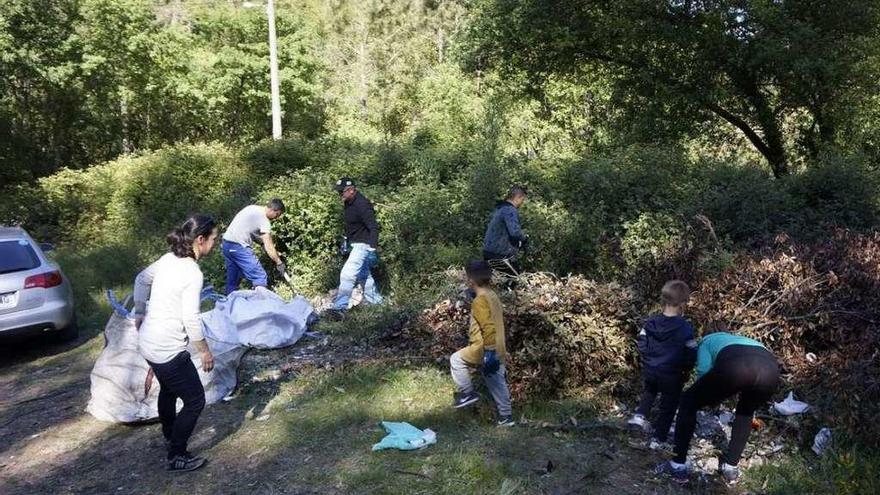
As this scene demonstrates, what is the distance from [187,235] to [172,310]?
502mm

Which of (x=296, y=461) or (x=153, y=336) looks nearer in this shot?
(x=153, y=336)

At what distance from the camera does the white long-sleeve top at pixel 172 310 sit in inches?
161

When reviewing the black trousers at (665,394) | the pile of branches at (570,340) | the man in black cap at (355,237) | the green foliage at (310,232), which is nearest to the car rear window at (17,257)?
the green foliage at (310,232)

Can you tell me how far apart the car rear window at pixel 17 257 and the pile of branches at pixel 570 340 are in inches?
219

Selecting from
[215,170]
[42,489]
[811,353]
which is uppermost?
[215,170]

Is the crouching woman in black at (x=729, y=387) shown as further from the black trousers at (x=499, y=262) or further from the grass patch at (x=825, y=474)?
the black trousers at (x=499, y=262)

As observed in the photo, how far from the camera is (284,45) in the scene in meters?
24.8

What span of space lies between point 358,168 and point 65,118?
16.7 meters

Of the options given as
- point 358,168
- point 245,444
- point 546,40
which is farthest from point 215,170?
point 245,444

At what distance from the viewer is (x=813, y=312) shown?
17.3ft

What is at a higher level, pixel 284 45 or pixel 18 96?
pixel 284 45

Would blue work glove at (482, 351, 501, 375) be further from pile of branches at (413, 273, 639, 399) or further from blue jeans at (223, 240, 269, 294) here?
blue jeans at (223, 240, 269, 294)

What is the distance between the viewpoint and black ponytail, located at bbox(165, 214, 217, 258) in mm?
4070

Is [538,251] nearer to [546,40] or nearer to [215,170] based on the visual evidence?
[546,40]
